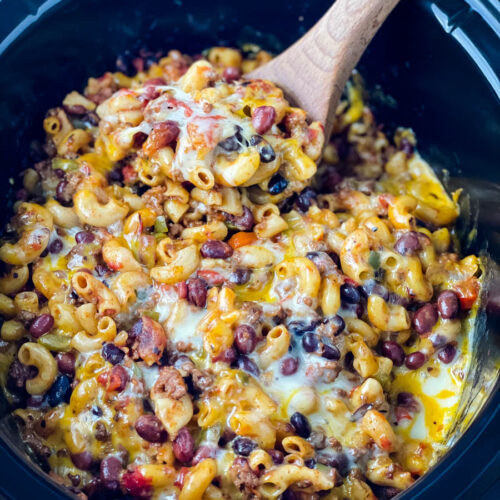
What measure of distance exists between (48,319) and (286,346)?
0.67 metres

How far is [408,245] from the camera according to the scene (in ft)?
6.44

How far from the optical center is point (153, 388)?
1.69 meters

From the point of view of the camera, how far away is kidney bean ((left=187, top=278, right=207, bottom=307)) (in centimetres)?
183

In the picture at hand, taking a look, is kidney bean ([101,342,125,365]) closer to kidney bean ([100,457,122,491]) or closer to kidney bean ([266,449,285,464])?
kidney bean ([100,457,122,491])

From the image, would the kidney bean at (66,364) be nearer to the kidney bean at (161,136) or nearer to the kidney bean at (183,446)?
the kidney bean at (183,446)

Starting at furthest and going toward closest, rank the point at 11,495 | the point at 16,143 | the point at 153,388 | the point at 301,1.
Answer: the point at 301,1, the point at 16,143, the point at 153,388, the point at 11,495

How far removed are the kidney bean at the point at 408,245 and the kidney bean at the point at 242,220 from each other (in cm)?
46

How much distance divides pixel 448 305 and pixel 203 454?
82 cm

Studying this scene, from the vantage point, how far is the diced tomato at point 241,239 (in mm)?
1979

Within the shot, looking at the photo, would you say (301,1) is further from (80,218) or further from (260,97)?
(80,218)

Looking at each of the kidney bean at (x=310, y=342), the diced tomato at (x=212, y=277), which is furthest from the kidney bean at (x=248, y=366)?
the diced tomato at (x=212, y=277)

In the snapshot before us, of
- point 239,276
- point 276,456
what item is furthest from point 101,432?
point 239,276

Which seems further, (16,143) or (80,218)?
(16,143)

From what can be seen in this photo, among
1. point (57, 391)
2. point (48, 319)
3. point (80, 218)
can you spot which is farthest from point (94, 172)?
point (57, 391)
